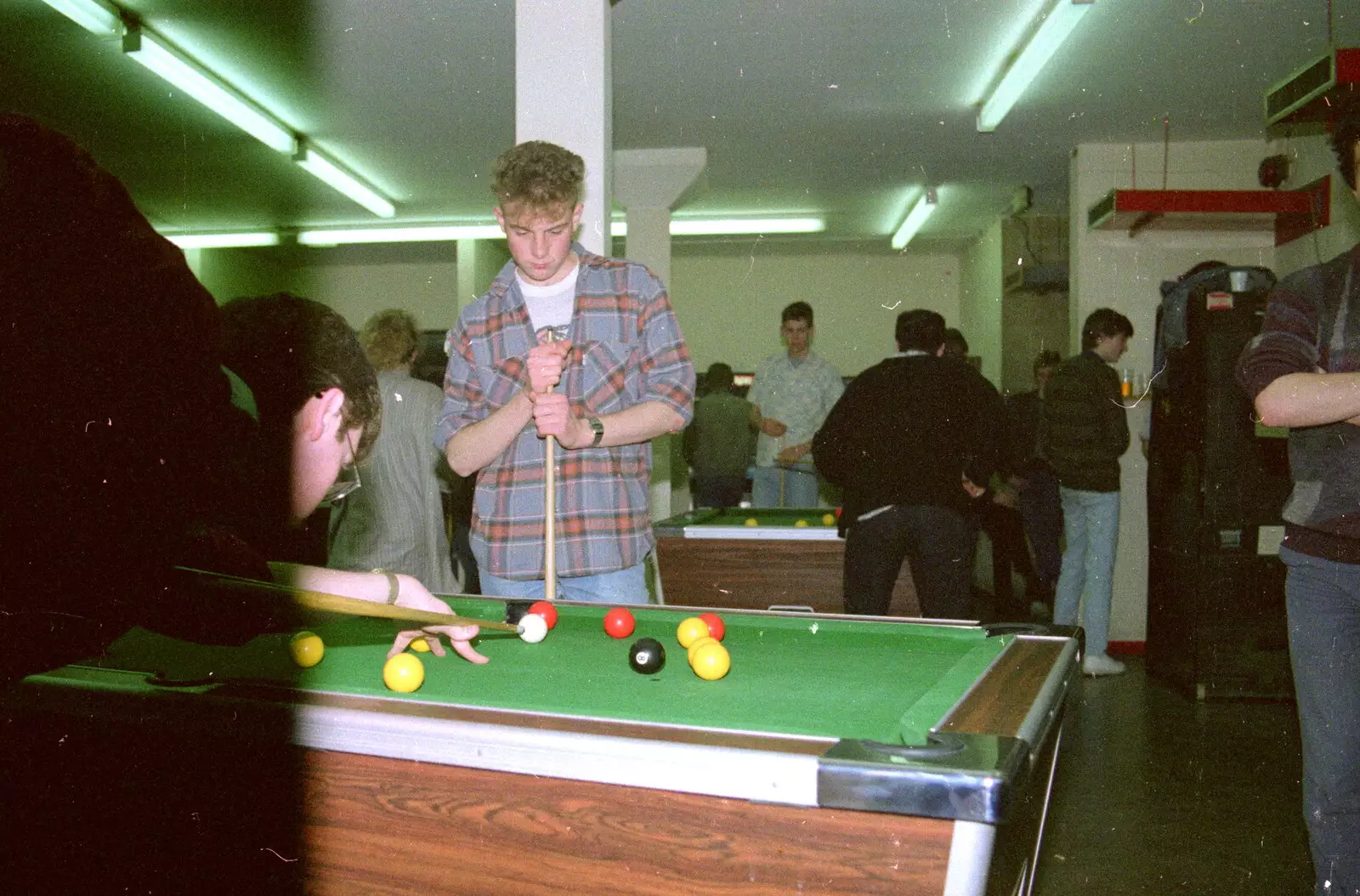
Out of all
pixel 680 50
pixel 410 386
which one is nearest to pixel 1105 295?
pixel 680 50

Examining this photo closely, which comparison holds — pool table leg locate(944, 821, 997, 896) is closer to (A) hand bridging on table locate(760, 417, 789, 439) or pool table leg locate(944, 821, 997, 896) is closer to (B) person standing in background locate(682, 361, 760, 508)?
(A) hand bridging on table locate(760, 417, 789, 439)

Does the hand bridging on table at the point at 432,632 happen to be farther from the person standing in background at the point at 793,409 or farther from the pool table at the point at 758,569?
the person standing in background at the point at 793,409

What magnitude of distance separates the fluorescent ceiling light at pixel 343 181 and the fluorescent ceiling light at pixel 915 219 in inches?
166

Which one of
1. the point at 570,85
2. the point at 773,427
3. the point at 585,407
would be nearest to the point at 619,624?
the point at 585,407

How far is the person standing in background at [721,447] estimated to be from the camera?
7.76 metres

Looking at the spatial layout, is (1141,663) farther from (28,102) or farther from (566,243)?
(28,102)

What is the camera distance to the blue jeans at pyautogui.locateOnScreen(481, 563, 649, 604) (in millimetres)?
2326

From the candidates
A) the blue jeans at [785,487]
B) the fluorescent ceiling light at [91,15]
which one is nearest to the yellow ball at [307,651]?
the fluorescent ceiling light at [91,15]

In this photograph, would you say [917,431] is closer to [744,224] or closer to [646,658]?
[646,658]

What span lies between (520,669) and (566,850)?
446mm

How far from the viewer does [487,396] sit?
2.38 meters

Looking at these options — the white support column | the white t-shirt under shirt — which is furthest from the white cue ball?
the white support column

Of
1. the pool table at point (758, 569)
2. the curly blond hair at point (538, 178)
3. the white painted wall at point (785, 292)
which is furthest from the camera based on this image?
the white painted wall at point (785, 292)

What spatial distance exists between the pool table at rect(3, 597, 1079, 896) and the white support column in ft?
6.37
